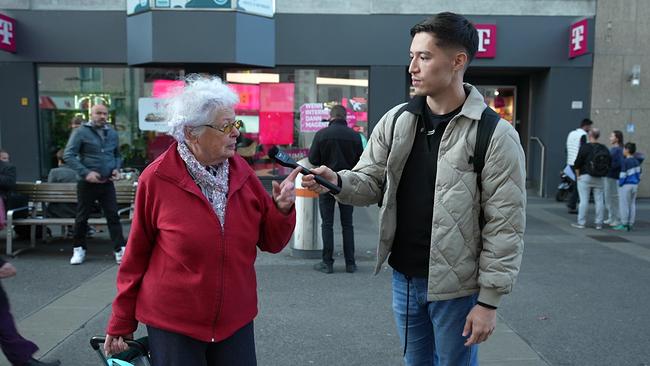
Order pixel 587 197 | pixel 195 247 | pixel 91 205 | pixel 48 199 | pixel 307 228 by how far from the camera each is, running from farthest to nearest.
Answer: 1. pixel 587 197
2. pixel 48 199
3. pixel 307 228
4. pixel 91 205
5. pixel 195 247

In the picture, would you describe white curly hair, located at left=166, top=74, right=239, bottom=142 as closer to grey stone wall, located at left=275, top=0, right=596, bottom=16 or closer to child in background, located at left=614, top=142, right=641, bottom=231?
child in background, located at left=614, top=142, right=641, bottom=231

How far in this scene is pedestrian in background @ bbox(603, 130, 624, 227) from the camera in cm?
948

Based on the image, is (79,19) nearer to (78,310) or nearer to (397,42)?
(397,42)

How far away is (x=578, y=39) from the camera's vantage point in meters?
11.9

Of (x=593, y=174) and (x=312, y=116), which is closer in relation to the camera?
(x=593, y=174)

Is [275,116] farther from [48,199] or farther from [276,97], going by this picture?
[48,199]

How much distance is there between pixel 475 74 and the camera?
45.9 feet

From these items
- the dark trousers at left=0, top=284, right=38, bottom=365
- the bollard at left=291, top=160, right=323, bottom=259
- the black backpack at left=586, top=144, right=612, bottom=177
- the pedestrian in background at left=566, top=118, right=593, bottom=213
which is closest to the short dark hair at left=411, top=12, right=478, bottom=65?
the dark trousers at left=0, top=284, right=38, bottom=365

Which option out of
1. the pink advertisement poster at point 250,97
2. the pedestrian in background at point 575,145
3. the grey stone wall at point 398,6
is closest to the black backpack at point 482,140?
the pedestrian in background at point 575,145

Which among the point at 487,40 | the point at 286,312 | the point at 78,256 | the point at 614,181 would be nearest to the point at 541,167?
the point at 487,40

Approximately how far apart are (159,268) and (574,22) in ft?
41.3

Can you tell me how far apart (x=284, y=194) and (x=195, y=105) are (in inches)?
20.5

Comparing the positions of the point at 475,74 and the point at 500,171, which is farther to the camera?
the point at 475,74

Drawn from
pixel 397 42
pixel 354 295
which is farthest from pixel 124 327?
pixel 397 42
